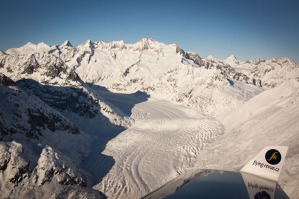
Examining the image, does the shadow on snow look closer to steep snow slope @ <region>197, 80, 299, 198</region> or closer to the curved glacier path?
the curved glacier path

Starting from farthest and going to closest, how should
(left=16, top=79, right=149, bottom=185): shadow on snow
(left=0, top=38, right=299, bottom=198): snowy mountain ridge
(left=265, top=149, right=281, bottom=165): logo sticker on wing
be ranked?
1. (left=16, top=79, right=149, bottom=185): shadow on snow
2. (left=0, top=38, right=299, bottom=198): snowy mountain ridge
3. (left=265, top=149, right=281, bottom=165): logo sticker on wing

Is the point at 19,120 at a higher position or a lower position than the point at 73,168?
higher

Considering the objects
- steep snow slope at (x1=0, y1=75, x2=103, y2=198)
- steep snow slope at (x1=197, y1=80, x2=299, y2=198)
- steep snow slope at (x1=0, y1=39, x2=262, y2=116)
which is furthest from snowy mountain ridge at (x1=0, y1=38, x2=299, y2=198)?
steep snow slope at (x1=0, y1=39, x2=262, y2=116)

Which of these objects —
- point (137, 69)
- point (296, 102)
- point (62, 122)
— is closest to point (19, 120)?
point (62, 122)

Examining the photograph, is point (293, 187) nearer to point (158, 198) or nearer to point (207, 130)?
point (158, 198)

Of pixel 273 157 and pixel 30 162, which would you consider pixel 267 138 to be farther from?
pixel 30 162

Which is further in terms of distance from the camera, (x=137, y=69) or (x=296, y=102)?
(x=137, y=69)
